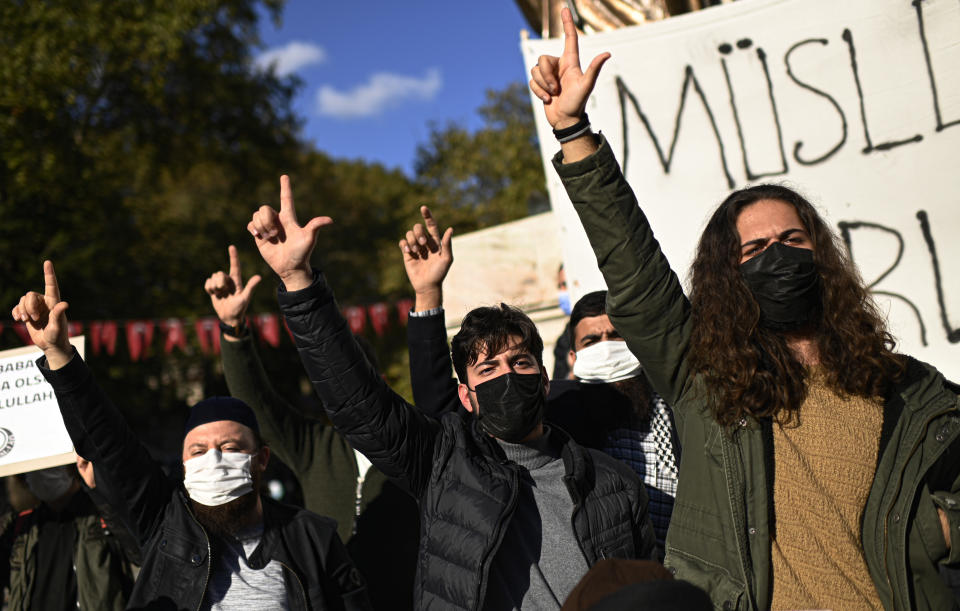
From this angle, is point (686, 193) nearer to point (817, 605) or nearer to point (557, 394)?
point (557, 394)

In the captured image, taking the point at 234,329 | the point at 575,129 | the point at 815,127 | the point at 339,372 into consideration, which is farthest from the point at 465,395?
the point at 815,127

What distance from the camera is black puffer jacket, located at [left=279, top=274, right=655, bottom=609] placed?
196cm

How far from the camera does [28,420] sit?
311 cm

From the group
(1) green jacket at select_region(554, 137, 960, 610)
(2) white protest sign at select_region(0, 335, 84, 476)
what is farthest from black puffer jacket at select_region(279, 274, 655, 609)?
(2) white protest sign at select_region(0, 335, 84, 476)

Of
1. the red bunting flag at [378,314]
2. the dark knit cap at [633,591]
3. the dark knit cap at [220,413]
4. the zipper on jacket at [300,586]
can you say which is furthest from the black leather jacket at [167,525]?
the red bunting flag at [378,314]

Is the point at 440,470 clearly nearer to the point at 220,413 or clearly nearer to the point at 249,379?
the point at 220,413

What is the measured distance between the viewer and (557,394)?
293 cm

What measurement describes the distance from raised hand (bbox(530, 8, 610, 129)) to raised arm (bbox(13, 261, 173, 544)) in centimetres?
167

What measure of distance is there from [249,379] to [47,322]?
0.73 metres

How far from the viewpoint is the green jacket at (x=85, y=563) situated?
3.40m

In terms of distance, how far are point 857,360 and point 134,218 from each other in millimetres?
17559

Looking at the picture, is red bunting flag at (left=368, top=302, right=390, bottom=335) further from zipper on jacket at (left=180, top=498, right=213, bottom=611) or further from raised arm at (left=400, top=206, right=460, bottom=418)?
zipper on jacket at (left=180, top=498, right=213, bottom=611)

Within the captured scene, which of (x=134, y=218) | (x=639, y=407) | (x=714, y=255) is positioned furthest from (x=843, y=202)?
(x=134, y=218)

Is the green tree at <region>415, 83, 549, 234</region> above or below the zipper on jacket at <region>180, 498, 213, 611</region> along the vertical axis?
above
